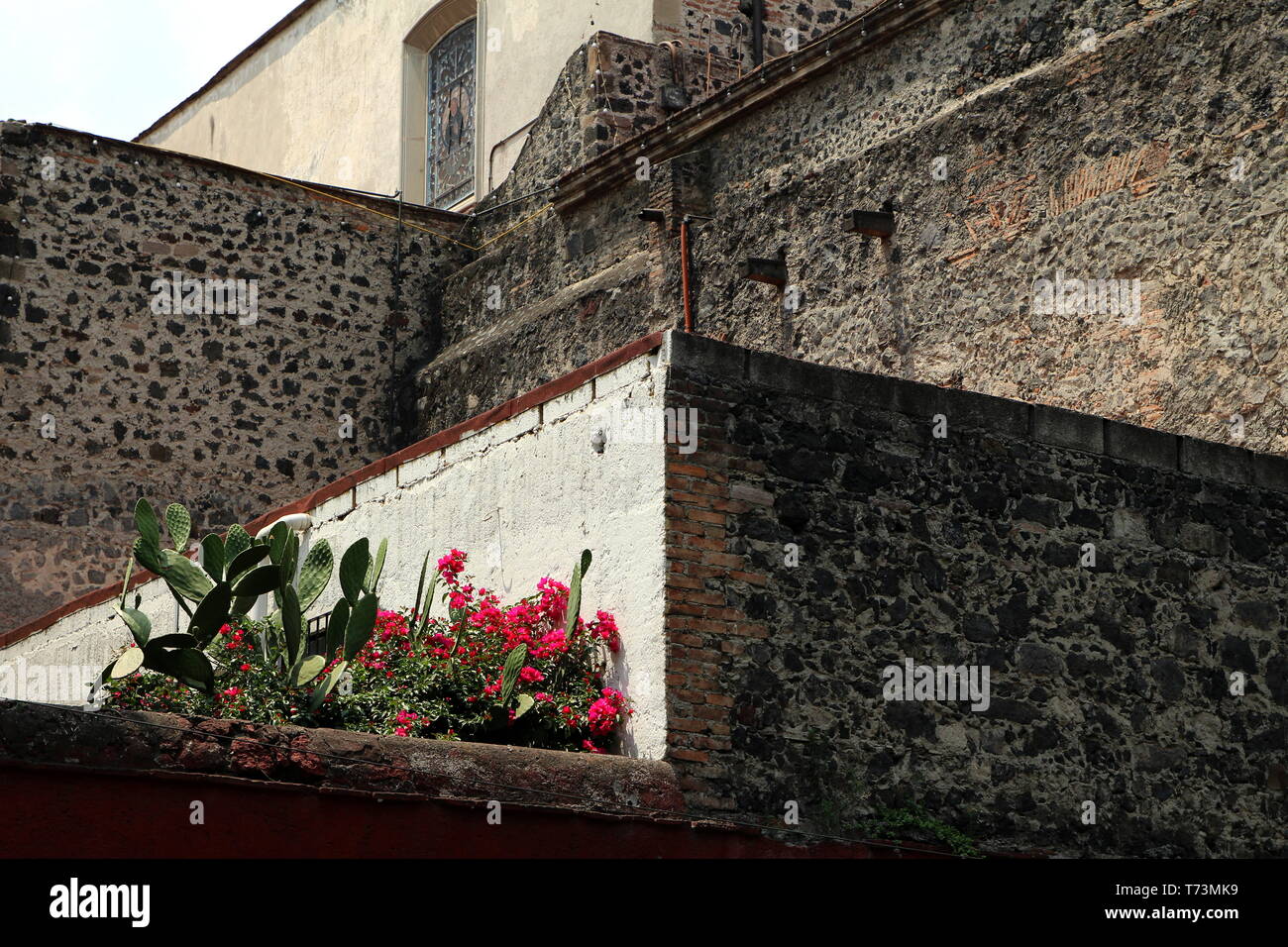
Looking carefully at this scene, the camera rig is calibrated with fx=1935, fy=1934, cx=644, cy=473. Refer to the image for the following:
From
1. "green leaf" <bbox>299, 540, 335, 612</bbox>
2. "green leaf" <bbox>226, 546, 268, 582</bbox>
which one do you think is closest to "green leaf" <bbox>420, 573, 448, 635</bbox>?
"green leaf" <bbox>299, 540, 335, 612</bbox>

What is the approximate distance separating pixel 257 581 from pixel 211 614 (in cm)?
25

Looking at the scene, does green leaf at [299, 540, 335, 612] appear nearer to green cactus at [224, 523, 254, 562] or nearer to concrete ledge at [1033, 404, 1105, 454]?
green cactus at [224, 523, 254, 562]

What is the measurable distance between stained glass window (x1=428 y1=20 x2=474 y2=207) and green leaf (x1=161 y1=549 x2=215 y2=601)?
1573cm

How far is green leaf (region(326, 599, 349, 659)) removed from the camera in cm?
867

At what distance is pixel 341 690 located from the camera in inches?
341

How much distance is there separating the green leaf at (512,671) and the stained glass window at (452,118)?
1642 centimetres

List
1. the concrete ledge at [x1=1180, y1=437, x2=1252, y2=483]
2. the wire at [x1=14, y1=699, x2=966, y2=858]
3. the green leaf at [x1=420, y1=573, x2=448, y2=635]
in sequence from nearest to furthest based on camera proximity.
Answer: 1. the wire at [x1=14, y1=699, x2=966, y2=858]
2. the green leaf at [x1=420, y1=573, x2=448, y2=635]
3. the concrete ledge at [x1=1180, y1=437, x2=1252, y2=483]

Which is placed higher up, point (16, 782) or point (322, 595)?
point (322, 595)

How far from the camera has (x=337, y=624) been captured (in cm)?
870

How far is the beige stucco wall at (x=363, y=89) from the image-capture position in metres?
22.7
